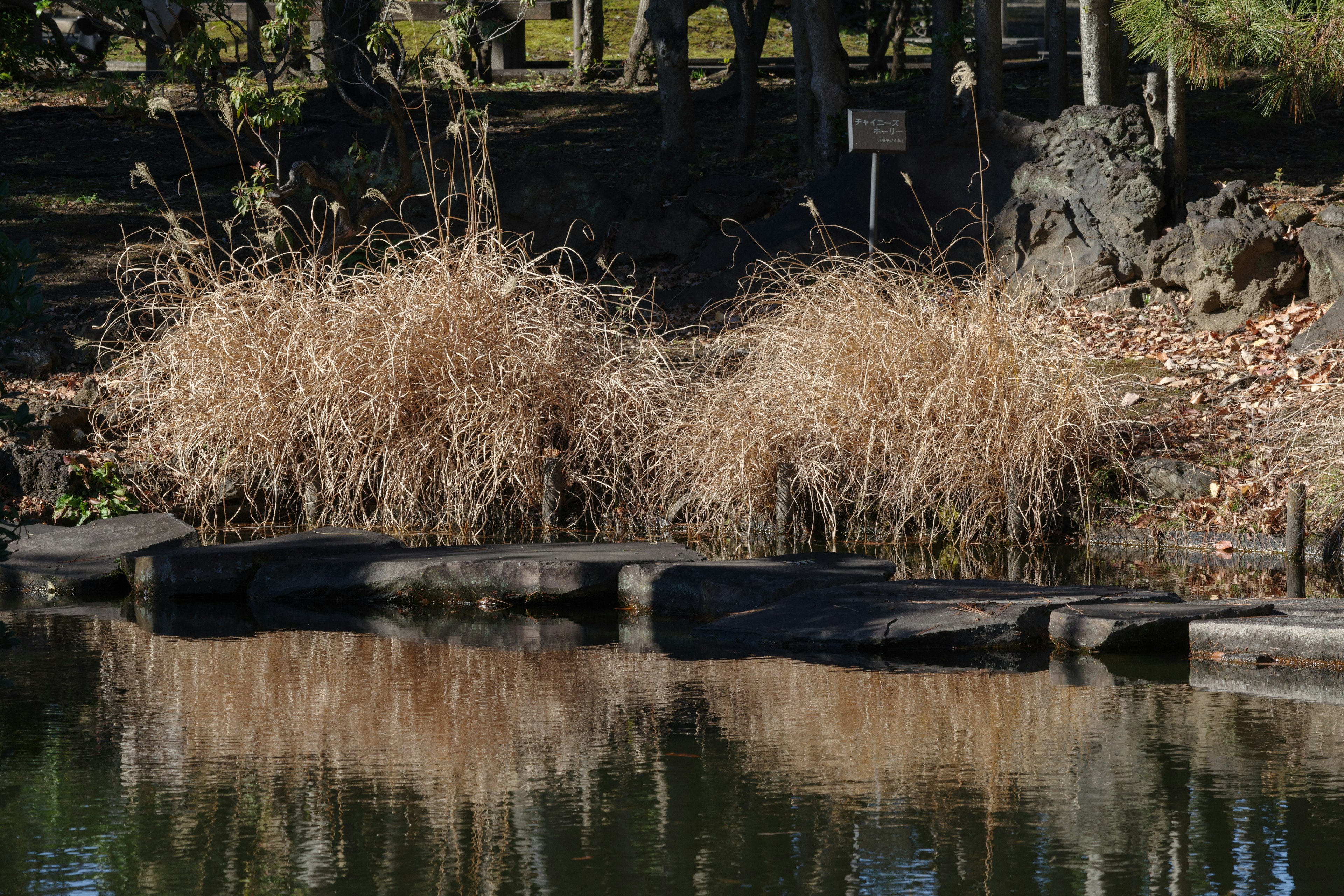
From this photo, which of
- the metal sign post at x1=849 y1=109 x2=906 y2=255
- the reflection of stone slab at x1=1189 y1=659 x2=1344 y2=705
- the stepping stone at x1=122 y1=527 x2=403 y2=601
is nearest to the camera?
the reflection of stone slab at x1=1189 y1=659 x2=1344 y2=705

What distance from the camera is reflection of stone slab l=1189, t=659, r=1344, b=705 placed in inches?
173

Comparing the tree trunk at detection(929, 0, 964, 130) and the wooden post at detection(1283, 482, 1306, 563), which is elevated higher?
the tree trunk at detection(929, 0, 964, 130)

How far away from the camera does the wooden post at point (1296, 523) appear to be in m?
6.78

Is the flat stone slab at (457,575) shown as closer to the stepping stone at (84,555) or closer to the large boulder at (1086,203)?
the stepping stone at (84,555)

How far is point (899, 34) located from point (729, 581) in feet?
58.0

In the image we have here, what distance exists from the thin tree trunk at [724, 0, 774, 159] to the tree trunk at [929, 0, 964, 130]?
84.1 inches

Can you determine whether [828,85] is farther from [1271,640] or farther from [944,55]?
[1271,640]

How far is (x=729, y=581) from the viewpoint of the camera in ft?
19.4

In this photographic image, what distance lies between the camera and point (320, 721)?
4129 millimetres

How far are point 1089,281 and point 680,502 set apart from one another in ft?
17.1

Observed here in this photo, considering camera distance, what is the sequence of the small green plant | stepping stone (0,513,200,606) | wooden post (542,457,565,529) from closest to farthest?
stepping stone (0,513,200,606) < wooden post (542,457,565,529) < the small green plant

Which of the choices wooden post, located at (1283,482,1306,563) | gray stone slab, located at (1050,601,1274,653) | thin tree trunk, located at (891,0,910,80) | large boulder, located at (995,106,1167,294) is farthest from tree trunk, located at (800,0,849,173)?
gray stone slab, located at (1050,601,1274,653)

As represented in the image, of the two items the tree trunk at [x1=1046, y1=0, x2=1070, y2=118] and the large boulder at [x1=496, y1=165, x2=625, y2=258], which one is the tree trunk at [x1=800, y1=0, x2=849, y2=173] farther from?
the tree trunk at [x1=1046, y1=0, x2=1070, y2=118]

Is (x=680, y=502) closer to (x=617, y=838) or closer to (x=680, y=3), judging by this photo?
(x=617, y=838)
